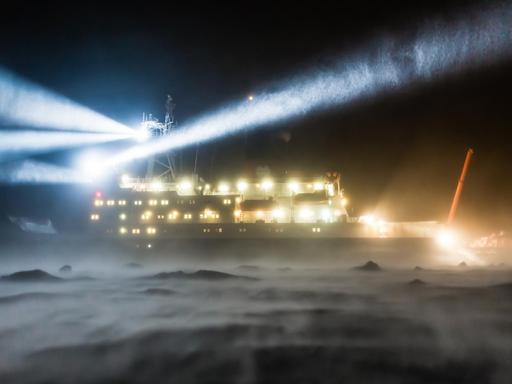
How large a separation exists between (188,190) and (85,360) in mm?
26918

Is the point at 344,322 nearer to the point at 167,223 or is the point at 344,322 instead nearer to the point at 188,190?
the point at 167,223

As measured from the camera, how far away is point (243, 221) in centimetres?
3388

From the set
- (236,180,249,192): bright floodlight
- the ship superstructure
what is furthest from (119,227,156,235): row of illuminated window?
(236,180,249,192): bright floodlight

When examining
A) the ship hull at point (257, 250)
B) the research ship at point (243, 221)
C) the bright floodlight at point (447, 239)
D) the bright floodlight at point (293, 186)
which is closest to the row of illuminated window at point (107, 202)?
the research ship at point (243, 221)

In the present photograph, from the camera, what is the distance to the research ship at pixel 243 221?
3094cm

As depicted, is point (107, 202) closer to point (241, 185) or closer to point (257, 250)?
point (241, 185)

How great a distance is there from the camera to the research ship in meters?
30.9

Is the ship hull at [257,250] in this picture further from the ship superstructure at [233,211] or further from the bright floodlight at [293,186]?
the bright floodlight at [293,186]

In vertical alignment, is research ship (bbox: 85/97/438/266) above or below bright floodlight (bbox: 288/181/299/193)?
below

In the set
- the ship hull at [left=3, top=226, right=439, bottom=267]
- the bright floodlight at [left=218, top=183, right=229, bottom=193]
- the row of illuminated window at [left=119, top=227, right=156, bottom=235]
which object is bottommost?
the ship hull at [left=3, top=226, right=439, bottom=267]

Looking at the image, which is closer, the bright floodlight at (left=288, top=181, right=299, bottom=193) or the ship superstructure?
the ship superstructure

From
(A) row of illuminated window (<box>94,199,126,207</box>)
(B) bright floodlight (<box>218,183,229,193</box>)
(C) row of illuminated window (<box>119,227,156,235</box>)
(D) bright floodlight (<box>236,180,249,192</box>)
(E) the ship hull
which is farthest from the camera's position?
(D) bright floodlight (<box>236,180,249,192</box>)

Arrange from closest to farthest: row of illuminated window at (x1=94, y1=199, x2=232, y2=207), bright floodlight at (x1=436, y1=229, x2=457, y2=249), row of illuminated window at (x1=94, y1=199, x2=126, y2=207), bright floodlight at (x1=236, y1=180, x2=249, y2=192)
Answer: row of illuminated window at (x1=94, y1=199, x2=232, y2=207), row of illuminated window at (x1=94, y1=199, x2=126, y2=207), bright floodlight at (x1=436, y1=229, x2=457, y2=249), bright floodlight at (x1=236, y1=180, x2=249, y2=192)

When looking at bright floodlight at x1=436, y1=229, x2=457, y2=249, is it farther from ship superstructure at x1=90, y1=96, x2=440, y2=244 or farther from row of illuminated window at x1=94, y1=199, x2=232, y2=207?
row of illuminated window at x1=94, y1=199, x2=232, y2=207
